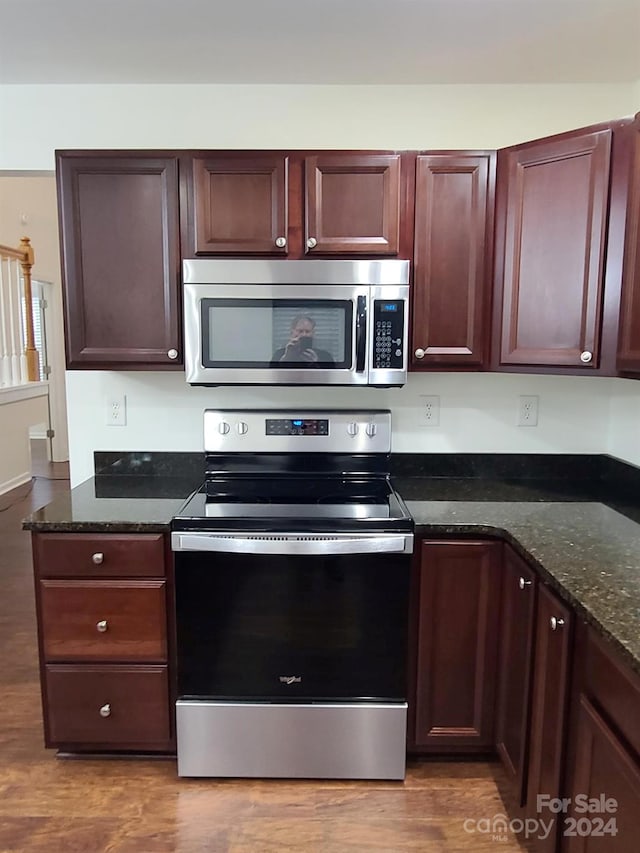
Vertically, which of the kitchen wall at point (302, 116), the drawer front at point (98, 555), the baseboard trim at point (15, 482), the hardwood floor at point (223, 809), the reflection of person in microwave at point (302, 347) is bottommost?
the hardwood floor at point (223, 809)

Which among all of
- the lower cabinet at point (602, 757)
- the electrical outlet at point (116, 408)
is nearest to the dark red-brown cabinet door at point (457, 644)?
the lower cabinet at point (602, 757)

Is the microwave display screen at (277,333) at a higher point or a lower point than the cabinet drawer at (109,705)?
higher

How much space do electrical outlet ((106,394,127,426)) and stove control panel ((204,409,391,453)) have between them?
41 cm

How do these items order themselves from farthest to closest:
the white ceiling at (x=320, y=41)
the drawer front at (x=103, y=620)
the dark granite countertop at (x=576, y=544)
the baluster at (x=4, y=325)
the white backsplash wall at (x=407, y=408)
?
the baluster at (x=4, y=325), the white backsplash wall at (x=407, y=408), the drawer front at (x=103, y=620), the white ceiling at (x=320, y=41), the dark granite countertop at (x=576, y=544)

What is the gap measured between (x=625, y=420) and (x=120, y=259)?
2.00 m

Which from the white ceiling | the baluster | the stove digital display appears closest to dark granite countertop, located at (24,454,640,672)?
the stove digital display

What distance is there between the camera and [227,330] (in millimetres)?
2002

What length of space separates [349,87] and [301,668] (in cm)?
212

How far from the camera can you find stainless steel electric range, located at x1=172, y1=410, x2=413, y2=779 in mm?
1795

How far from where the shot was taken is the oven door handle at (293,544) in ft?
5.82

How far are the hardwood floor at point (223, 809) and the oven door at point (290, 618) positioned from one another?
0.99 feet

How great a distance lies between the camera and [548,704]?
1.47 m

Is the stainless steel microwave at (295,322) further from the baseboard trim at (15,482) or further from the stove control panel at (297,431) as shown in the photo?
the baseboard trim at (15,482)

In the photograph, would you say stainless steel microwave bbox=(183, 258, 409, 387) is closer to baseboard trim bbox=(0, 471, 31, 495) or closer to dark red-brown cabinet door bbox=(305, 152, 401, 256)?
dark red-brown cabinet door bbox=(305, 152, 401, 256)
